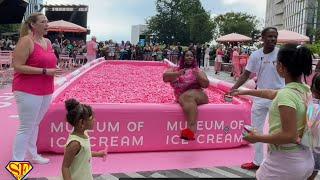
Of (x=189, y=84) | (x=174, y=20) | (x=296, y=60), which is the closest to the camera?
(x=296, y=60)

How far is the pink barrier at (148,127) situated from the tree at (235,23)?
3019 inches

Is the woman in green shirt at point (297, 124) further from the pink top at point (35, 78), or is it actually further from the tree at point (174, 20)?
the tree at point (174, 20)

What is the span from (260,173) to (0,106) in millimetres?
8322

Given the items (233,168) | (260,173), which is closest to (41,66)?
(233,168)

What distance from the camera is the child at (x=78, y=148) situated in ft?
11.6

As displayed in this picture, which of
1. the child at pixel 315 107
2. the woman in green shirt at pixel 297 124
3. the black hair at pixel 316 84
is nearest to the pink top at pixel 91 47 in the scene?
the child at pixel 315 107

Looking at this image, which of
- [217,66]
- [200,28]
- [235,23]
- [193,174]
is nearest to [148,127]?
[193,174]

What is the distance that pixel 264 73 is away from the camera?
564 centimetres

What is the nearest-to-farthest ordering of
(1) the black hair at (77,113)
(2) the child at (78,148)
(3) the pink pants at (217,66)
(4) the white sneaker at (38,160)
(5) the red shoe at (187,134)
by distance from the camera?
(2) the child at (78,148) → (1) the black hair at (77,113) → (4) the white sneaker at (38,160) → (5) the red shoe at (187,134) → (3) the pink pants at (217,66)

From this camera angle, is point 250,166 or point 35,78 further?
point 250,166

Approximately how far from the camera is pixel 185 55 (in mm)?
6836

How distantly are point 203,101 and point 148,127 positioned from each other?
2.81 ft

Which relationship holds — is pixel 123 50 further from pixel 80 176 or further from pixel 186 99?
pixel 80 176

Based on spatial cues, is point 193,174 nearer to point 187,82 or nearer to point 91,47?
point 187,82
